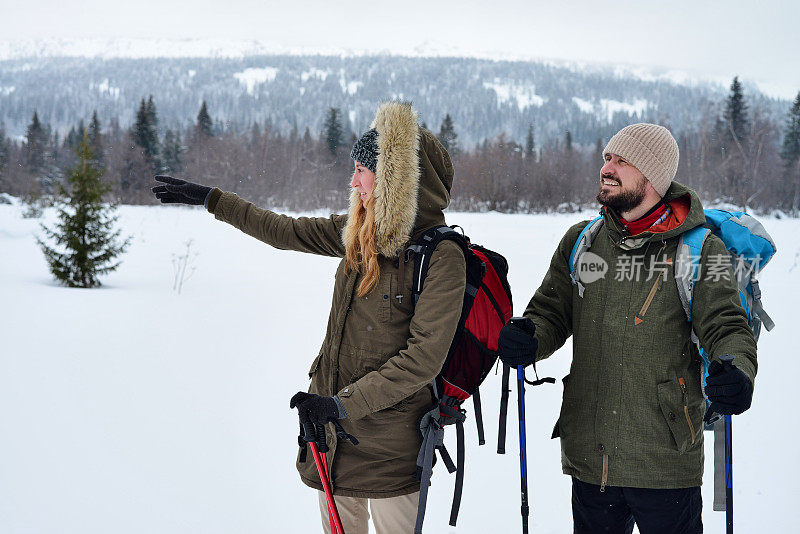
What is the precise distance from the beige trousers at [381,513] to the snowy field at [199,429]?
53.8 inches

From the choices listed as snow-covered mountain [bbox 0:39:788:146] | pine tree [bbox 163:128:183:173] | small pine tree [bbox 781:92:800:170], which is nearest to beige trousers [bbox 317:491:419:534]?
pine tree [bbox 163:128:183:173]

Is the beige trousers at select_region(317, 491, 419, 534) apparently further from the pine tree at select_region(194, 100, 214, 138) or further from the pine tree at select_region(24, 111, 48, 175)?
the pine tree at select_region(24, 111, 48, 175)

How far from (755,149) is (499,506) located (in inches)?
1407

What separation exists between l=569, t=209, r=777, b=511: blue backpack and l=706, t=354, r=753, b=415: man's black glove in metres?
0.25

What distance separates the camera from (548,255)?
1304 cm

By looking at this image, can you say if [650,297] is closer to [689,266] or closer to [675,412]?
[689,266]

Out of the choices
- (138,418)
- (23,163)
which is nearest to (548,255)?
(138,418)

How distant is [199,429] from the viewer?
425 centimetres

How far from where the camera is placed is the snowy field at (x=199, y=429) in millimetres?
3291

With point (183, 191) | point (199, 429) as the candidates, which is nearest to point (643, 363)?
point (183, 191)

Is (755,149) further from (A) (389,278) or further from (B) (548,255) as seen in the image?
(A) (389,278)

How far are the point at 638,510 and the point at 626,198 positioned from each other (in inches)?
38.7

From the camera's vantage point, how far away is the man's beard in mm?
1940

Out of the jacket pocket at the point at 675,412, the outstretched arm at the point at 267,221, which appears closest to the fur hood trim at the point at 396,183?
the outstretched arm at the point at 267,221
